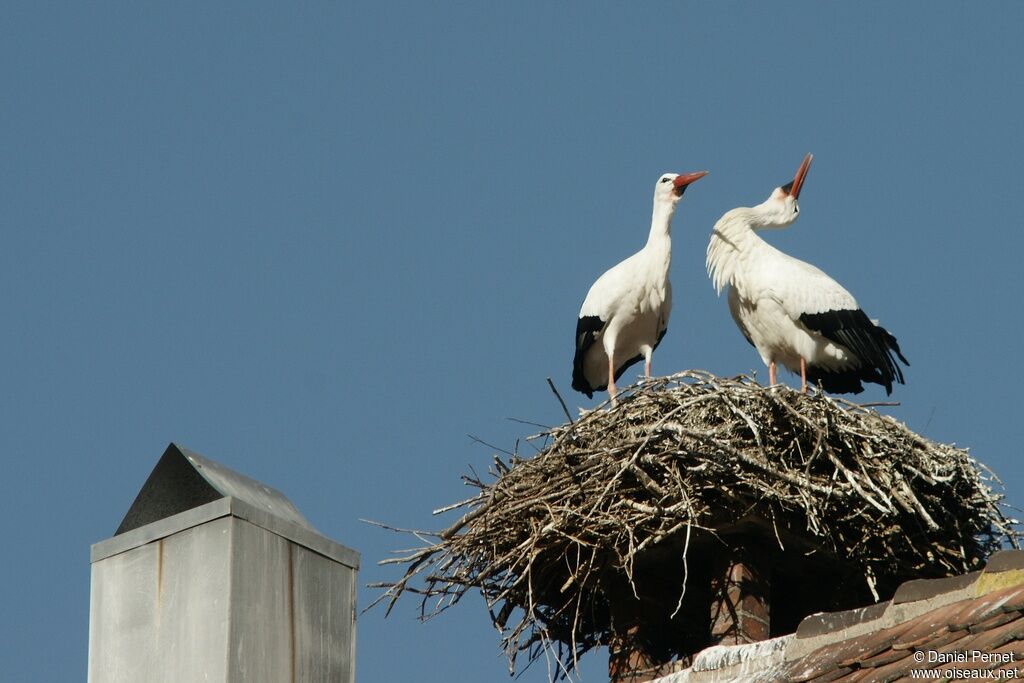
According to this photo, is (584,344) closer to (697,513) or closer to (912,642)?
(697,513)

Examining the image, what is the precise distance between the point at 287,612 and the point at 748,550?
3565 millimetres

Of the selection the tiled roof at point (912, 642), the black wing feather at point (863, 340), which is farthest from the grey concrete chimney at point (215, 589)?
the black wing feather at point (863, 340)

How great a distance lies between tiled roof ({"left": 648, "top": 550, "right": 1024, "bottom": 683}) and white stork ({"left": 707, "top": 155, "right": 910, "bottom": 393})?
4896 millimetres

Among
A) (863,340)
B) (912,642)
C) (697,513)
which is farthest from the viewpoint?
(863,340)

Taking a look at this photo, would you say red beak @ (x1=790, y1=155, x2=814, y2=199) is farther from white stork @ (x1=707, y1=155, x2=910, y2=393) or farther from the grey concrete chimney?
the grey concrete chimney

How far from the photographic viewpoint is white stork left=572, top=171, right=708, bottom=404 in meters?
12.9

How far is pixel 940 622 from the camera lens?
6.83 meters

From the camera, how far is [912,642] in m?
6.75

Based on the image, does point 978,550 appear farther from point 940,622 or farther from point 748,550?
point 940,622

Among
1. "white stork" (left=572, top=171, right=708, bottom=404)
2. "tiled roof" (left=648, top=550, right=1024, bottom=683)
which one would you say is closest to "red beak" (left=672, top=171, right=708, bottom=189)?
"white stork" (left=572, top=171, right=708, bottom=404)

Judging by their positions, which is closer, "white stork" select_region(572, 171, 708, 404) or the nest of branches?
the nest of branches

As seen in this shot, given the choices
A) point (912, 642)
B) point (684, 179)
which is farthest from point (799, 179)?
point (912, 642)

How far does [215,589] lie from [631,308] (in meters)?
7.01

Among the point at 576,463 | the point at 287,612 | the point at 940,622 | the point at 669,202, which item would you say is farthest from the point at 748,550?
the point at 669,202
